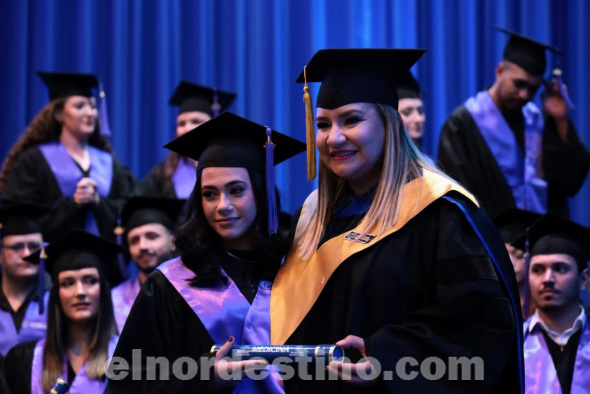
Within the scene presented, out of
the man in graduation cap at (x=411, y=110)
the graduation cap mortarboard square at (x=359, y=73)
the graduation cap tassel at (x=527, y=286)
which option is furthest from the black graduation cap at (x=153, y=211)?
the graduation cap mortarboard square at (x=359, y=73)

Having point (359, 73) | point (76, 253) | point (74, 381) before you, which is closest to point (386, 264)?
point (359, 73)

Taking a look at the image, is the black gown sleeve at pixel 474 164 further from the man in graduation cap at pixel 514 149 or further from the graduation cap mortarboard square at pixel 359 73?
the graduation cap mortarboard square at pixel 359 73

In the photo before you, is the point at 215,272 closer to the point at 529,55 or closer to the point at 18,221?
the point at 18,221

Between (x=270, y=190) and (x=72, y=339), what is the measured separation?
6.99 feet

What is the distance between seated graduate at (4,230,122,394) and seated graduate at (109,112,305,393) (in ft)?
5.65

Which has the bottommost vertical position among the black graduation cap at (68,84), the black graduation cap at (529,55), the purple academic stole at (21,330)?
the purple academic stole at (21,330)

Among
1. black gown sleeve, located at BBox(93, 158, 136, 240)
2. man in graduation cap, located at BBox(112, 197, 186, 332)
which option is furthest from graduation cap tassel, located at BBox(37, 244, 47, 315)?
black gown sleeve, located at BBox(93, 158, 136, 240)

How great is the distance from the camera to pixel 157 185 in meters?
6.66

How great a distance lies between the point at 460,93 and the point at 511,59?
175cm

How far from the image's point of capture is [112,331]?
5047 millimetres

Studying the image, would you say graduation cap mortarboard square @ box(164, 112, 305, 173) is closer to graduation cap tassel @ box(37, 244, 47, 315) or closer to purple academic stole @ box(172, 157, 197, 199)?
graduation cap tassel @ box(37, 244, 47, 315)

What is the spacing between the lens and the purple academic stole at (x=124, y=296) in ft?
18.9

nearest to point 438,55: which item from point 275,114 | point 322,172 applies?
point 275,114

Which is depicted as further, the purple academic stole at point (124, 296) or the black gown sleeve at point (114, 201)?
the black gown sleeve at point (114, 201)
